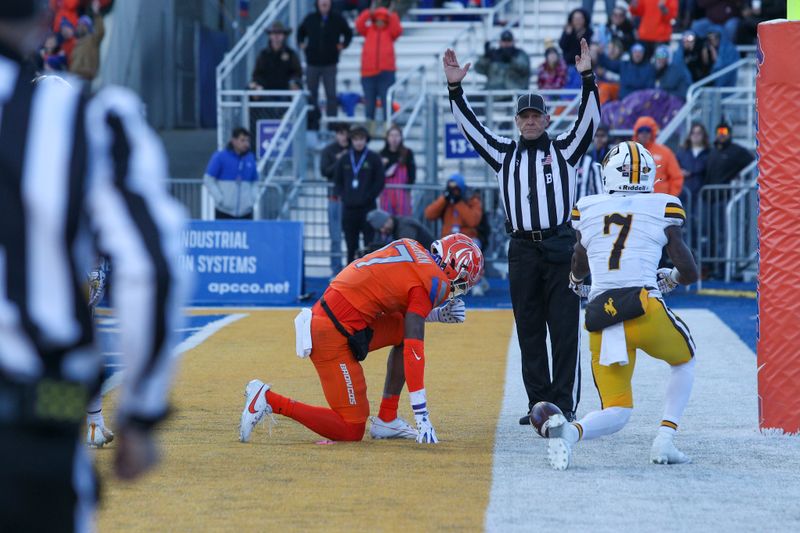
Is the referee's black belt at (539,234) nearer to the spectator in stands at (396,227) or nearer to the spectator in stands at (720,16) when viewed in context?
the spectator in stands at (396,227)

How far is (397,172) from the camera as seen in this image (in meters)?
18.3

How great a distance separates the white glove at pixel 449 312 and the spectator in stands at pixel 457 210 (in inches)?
357

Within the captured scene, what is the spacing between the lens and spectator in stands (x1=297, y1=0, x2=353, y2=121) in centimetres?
2030

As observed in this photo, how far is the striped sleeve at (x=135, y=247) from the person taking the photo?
3029 millimetres

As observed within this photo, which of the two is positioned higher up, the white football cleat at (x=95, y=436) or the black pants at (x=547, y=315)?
the black pants at (x=547, y=315)

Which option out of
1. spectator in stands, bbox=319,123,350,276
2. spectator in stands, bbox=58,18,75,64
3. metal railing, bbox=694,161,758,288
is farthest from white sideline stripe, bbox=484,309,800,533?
spectator in stands, bbox=58,18,75,64

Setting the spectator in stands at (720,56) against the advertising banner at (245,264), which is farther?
the spectator in stands at (720,56)

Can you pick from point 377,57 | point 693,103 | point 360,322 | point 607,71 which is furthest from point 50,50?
point 360,322

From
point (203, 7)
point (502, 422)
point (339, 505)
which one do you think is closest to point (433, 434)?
point (502, 422)

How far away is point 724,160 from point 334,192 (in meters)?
4.92

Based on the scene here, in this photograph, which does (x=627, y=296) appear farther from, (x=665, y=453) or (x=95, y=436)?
(x=95, y=436)

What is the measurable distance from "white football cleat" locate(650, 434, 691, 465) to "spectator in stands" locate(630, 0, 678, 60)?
46.2ft

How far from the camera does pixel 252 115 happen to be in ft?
67.5

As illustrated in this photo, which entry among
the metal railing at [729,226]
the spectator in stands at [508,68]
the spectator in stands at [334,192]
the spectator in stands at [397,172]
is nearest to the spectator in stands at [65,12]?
the spectator in stands at [334,192]
